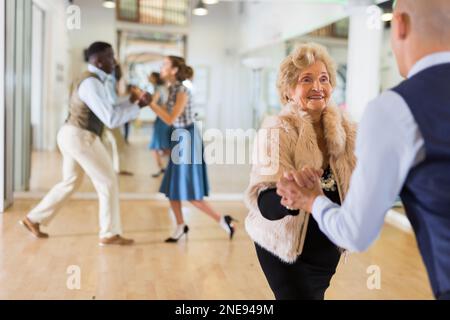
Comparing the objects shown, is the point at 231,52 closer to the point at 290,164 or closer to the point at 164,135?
the point at 164,135

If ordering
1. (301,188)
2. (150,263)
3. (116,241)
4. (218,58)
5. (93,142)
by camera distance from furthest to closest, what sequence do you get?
(218,58) < (116,241) < (93,142) < (150,263) < (301,188)

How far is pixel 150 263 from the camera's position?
3906 millimetres

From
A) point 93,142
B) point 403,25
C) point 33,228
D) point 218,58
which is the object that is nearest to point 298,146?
point 403,25

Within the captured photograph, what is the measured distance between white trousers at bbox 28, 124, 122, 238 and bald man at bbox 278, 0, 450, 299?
3150mm

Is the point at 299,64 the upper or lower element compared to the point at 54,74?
lower

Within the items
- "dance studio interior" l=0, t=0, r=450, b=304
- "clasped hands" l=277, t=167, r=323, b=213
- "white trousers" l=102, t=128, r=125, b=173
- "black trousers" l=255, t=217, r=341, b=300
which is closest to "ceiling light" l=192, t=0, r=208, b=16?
"dance studio interior" l=0, t=0, r=450, b=304

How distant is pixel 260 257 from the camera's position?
150 centimetres

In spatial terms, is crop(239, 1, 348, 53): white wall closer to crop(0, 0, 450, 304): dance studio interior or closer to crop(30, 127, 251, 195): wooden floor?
crop(0, 0, 450, 304): dance studio interior

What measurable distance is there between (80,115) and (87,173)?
1.50 feet

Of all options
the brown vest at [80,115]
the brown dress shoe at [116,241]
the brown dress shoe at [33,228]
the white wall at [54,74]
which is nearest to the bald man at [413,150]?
the brown vest at [80,115]

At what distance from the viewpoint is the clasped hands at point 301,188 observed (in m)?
1.10

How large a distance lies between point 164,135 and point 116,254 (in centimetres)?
153

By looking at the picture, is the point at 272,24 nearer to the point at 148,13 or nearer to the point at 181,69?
the point at 181,69
